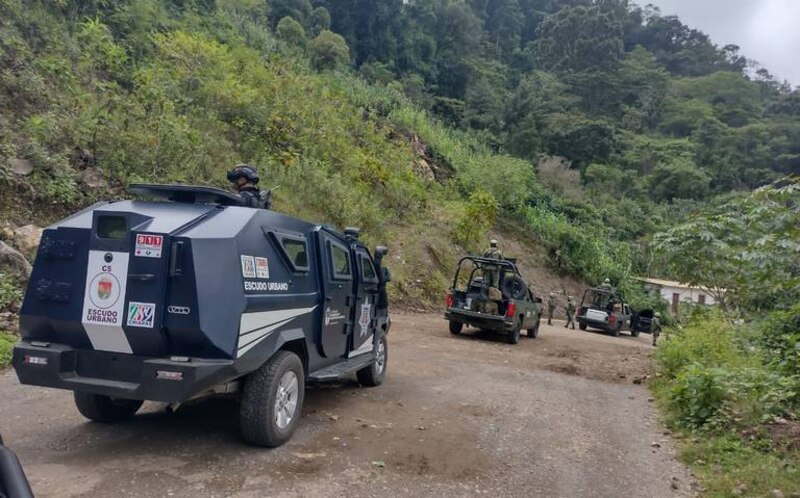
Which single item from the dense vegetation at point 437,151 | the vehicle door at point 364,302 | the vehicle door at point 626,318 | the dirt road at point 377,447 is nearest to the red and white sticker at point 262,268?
the dirt road at point 377,447

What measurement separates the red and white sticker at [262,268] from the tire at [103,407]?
5.38 feet

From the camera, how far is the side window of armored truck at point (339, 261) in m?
6.48

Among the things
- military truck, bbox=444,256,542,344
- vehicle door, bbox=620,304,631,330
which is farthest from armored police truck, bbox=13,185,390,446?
vehicle door, bbox=620,304,631,330

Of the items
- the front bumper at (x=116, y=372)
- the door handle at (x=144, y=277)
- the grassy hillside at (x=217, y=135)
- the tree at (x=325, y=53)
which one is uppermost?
the tree at (x=325, y=53)

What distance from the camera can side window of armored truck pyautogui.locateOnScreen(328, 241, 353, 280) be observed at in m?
6.48

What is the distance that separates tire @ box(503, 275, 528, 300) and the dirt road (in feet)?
18.2

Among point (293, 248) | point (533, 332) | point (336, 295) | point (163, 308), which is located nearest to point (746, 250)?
point (336, 295)

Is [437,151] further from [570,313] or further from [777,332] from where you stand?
[777,332]

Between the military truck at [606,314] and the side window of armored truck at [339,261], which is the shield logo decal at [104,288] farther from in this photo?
the military truck at [606,314]

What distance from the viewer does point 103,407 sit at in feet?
18.3

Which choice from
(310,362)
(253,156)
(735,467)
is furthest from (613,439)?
(253,156)

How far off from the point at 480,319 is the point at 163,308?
10.2 m

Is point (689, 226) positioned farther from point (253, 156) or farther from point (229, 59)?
point (229, 59)

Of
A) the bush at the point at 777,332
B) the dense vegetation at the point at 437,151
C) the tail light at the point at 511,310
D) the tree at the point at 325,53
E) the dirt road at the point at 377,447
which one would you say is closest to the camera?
the dirt road at the point at 377,447
